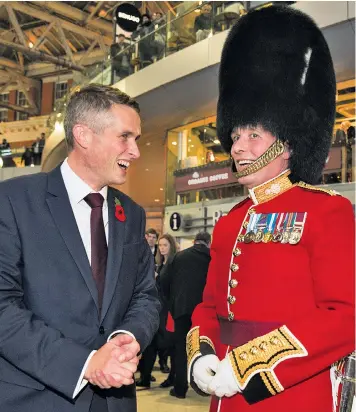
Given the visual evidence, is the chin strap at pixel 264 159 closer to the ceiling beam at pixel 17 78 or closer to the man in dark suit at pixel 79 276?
the man in dark suit at pixel 79 276

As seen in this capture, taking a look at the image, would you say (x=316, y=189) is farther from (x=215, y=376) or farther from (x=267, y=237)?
(x=215, y=376)

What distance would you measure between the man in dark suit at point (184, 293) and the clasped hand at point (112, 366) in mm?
3542

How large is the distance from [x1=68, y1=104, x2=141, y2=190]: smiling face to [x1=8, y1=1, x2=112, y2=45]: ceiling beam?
1765 centimetres

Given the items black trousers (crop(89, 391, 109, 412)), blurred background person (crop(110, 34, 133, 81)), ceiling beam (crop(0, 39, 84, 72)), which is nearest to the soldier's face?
black trousers (crop(89, 391, 109, 412))

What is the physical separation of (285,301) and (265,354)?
174mm

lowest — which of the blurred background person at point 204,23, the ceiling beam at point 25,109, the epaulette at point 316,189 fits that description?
the epaulette at point 316,189

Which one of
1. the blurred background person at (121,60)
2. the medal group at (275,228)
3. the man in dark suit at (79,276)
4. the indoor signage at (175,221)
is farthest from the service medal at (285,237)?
the blurred background person at (121,60)

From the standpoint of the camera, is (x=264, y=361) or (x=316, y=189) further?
(x=316, y=189)

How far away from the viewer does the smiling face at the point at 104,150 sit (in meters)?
2.02

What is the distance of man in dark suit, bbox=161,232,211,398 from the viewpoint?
207 inches

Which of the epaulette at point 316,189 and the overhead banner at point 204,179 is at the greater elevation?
the overhead banner at point 204,179

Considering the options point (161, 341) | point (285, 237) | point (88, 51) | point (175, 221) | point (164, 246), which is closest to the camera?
point (285, 237)

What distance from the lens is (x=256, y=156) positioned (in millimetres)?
1851

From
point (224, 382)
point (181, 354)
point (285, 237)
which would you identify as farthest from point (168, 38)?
point (224, 382)
